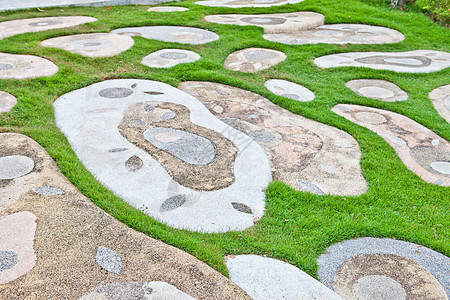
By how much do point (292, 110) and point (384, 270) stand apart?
313 centimetres

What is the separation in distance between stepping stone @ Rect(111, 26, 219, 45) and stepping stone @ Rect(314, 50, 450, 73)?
2522 millimetres

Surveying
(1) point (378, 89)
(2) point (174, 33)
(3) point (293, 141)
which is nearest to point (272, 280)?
(3) point (293, 141)

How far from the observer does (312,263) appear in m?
3.12

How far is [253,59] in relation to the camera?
748 centimetres

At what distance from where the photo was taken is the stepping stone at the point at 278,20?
922 cm

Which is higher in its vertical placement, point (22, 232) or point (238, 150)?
point (22, 232)

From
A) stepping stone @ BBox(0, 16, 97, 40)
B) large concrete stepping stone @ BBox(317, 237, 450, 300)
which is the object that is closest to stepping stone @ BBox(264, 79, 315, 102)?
large concrete stepping stone @ BBox(317, 237, 450, 300)

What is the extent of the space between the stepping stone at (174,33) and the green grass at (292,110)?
261 mm

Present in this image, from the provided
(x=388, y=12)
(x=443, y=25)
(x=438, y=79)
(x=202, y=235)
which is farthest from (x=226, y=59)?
(x=443, y=25)

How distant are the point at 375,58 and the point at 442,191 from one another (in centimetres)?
461

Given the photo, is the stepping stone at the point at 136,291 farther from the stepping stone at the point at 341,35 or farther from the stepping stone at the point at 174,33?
the stepping stone at the point at 341,35

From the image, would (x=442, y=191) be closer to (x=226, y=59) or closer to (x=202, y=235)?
(x=202, y=235)

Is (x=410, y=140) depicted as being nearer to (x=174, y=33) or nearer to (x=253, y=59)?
(x=253, y=59)

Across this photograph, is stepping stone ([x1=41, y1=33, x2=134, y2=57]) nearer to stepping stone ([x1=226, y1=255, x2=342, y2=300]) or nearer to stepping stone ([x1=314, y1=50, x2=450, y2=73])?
stepping stone ([x1=314, y1=50, x2=450, y2=73])
